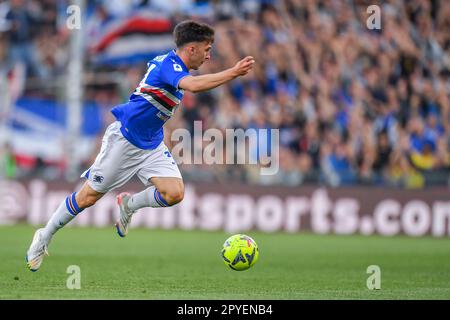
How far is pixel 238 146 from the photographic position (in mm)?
20688

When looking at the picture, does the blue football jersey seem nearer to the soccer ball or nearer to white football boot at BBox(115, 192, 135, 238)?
white football boot at BBox(115, 192, 135, 238)

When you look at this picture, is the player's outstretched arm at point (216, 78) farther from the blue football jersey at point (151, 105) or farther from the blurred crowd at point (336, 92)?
the blurred crowd at point (336, 92)

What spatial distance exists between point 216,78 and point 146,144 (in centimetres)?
177

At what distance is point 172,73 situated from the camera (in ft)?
32.7

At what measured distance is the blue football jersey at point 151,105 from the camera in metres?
10.2

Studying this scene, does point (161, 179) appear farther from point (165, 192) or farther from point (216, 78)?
point (216, 78)

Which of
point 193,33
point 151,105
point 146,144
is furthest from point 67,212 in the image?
point 193,33

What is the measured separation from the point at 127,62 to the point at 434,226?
10.3 meters

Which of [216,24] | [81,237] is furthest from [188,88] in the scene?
[216,24]

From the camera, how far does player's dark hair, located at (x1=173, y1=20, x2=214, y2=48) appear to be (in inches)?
402

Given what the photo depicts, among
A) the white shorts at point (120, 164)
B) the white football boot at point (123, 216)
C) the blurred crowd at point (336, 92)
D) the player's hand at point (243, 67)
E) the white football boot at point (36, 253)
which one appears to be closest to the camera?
the player's hand at point (243, 67)

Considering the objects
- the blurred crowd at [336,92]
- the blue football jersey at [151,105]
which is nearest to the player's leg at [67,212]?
the blue football jersey at [151,105]
